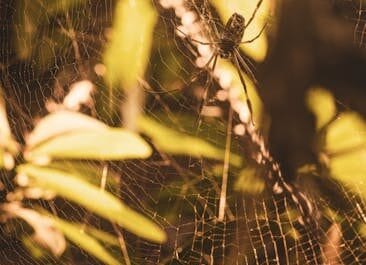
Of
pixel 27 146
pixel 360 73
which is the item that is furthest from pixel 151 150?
pixel 360 73

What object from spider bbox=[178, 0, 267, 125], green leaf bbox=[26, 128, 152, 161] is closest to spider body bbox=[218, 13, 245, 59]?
spider bbox=[178, 0, 267, 125]

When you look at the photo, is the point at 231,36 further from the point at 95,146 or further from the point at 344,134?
the point at 95,146

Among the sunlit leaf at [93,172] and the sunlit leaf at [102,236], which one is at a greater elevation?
the sunlit leaf at [93,172]

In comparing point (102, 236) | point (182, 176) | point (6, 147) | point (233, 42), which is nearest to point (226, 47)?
point (233, 42)

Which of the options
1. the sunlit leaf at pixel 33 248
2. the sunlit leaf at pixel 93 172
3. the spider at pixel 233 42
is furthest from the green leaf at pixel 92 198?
the spider at pixel 233 42

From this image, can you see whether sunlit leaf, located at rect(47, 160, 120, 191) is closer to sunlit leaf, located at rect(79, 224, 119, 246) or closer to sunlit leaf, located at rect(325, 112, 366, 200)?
sunlit leaf, located at rect(79, 224, 119, 246)

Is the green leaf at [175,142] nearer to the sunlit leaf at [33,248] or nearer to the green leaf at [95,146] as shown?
the green leaf at [95,146]

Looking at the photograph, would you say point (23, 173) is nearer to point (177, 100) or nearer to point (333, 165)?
point (177, 100)
